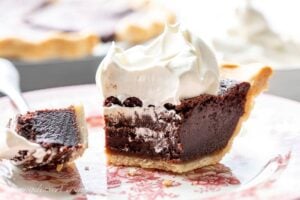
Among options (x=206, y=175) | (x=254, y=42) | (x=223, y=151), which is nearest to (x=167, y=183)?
(x=206, y=175)

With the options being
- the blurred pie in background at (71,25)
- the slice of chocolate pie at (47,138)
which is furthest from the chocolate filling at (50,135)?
the blurred pie in background at (71,25)

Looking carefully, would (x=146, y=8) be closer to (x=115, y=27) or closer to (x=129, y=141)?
(x=115, y=27)

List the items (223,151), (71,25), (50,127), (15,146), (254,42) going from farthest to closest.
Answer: (254,42)
(71,25)
(223,151)
(50,127)
(15,146)

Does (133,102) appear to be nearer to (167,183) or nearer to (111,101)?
→ (111,101)

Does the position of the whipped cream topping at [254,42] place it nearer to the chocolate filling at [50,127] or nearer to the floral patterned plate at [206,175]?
the floral patterned plate at [206,175]

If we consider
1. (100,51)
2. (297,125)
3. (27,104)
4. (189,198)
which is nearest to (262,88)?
(297,125)

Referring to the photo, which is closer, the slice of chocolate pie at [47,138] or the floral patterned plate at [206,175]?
the floral patterned plate at [206,175]

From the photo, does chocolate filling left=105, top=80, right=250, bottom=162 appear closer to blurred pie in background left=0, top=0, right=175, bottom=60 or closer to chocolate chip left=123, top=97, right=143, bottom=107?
chocolate chip left=123, top=97, right=143, bottom=107
